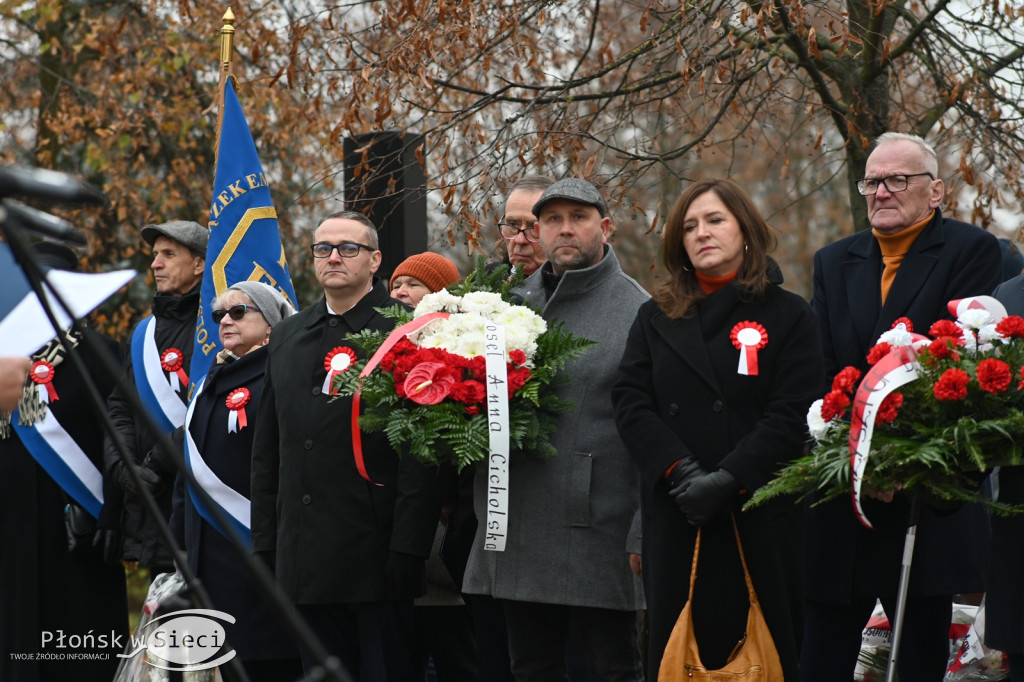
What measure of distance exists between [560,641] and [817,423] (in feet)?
5.00

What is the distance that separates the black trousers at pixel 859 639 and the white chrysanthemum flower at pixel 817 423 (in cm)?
102

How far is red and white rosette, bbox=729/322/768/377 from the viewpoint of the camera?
4.23m

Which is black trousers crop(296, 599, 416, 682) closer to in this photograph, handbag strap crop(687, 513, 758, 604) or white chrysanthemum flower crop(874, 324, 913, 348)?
handbag strap crop(687, 513, 758, 604)

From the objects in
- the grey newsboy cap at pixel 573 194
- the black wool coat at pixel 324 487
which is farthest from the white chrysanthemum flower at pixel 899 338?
the black wool coat at pixel 324 487

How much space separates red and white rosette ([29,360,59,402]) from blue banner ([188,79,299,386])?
0.72 m

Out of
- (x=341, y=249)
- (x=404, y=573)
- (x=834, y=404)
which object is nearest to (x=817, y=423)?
(x=834, y=404)

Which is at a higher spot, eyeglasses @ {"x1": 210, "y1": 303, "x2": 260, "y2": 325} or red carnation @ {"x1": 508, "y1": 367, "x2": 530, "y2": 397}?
eyeglasses @ {"x1": 210, "y1": 303, "x2": 260, "y2": 325}

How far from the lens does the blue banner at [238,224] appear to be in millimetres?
6879

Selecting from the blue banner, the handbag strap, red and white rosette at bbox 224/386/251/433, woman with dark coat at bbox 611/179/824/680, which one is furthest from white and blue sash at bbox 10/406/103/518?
the handbag strap

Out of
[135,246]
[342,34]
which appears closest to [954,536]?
[342,34]

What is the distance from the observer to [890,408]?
3801mm

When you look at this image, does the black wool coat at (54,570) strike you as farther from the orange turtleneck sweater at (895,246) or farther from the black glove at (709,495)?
→ the orange turtleneck sweater at (895,246)

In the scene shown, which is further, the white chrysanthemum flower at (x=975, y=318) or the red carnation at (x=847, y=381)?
the red carnation at (x=847, y=381)

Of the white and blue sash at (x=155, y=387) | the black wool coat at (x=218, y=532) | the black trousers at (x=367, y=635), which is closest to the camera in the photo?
the black trousers at (x=367, y=635)
